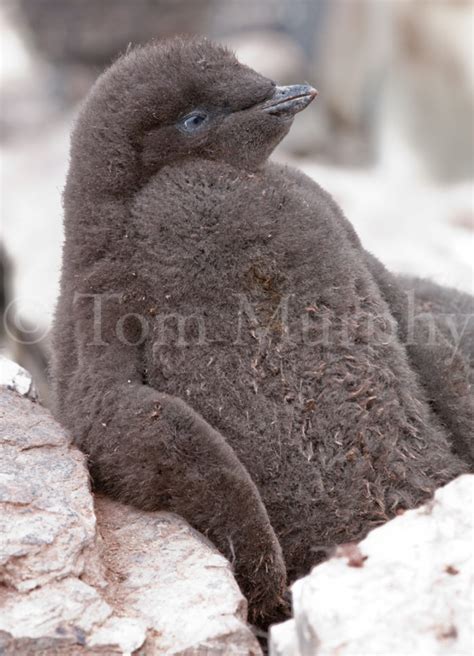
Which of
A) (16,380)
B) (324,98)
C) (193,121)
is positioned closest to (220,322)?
(193,121)

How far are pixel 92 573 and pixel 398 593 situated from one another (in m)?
0.84

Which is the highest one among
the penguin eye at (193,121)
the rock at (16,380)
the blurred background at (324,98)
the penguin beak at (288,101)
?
the blurred background at (324,98)

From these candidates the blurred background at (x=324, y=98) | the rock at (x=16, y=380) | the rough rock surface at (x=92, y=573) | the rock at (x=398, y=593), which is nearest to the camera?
the rock at (x=398, y=593)

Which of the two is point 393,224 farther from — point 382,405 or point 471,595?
point 471,595

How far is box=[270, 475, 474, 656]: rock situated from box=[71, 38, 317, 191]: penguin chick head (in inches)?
47.8

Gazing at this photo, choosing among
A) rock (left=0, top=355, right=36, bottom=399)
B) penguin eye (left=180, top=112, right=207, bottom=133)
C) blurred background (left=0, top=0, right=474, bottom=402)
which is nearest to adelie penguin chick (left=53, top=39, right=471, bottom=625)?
penguin eye (left=180, top=112, right=207, bottom=133)

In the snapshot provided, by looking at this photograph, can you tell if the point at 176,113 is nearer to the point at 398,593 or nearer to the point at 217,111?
the point at 217,111

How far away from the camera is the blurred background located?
7.82m

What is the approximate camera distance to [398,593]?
2.44 metres

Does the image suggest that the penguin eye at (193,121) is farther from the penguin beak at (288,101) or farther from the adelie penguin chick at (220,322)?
the penguin beak at (288,101)

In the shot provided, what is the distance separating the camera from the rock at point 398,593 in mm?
2322

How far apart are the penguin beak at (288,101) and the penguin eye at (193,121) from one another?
0.19 m

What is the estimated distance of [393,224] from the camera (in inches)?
297

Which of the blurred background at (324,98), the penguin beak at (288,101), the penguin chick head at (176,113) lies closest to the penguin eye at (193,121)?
the penguin chick head at (176,113)
